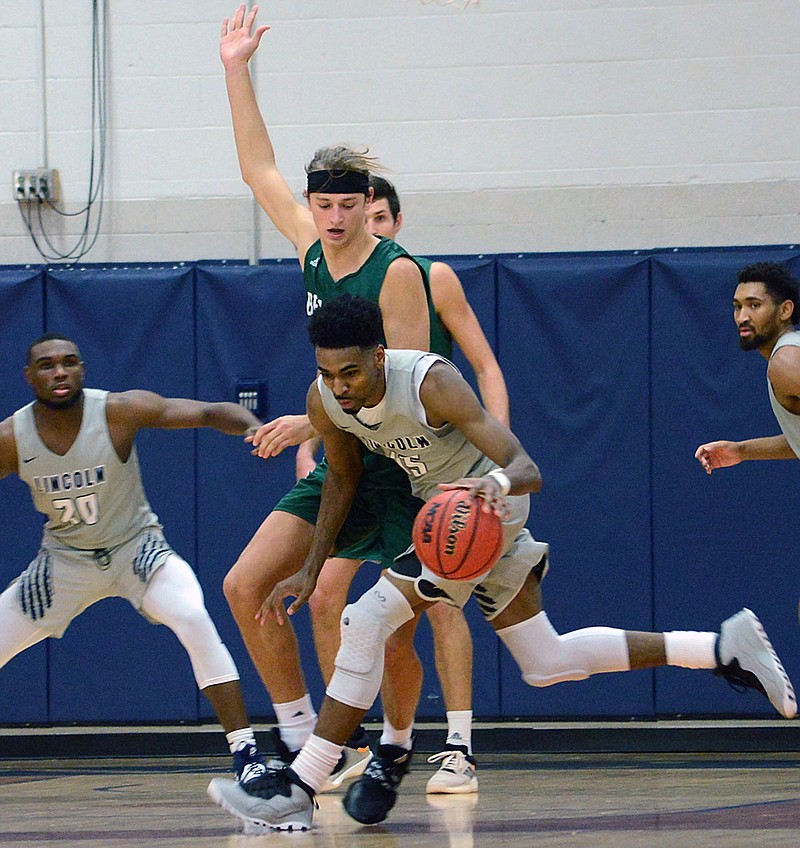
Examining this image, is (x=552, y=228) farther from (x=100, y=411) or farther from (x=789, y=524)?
(x=100, y=411)

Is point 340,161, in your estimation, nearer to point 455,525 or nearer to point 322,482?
point 322,482

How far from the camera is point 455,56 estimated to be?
7.88 metres

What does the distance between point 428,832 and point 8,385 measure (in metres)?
4.38

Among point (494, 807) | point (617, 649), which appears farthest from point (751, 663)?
point (494, 807)

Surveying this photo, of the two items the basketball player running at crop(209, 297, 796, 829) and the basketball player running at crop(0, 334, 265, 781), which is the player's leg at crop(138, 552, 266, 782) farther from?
the basketball player running at crop(209, 297, 796, 829)

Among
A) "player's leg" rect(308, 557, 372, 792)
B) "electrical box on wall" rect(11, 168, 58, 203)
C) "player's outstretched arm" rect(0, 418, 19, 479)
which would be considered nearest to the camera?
"player's outstretched arm" rect(0, 418, 19, 479)

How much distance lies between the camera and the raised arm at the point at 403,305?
189 inches

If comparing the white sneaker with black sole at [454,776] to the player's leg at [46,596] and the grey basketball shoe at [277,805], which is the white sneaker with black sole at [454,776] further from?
the player's leg at [46,596]

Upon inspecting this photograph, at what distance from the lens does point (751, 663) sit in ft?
14.9

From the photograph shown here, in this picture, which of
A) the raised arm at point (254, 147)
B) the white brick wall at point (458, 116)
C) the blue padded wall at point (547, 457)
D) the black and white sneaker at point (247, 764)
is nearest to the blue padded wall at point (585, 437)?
the blue padded wall at point (547, 457)

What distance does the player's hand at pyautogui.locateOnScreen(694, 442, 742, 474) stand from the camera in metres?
5.34

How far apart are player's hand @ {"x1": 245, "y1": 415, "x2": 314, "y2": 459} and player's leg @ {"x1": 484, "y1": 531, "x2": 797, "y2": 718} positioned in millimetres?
743

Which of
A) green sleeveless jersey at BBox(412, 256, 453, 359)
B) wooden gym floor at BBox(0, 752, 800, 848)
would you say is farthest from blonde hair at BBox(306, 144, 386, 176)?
wooden gym floor at BBox(0, 752, 800, 848)

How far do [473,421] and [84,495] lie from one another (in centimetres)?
169
